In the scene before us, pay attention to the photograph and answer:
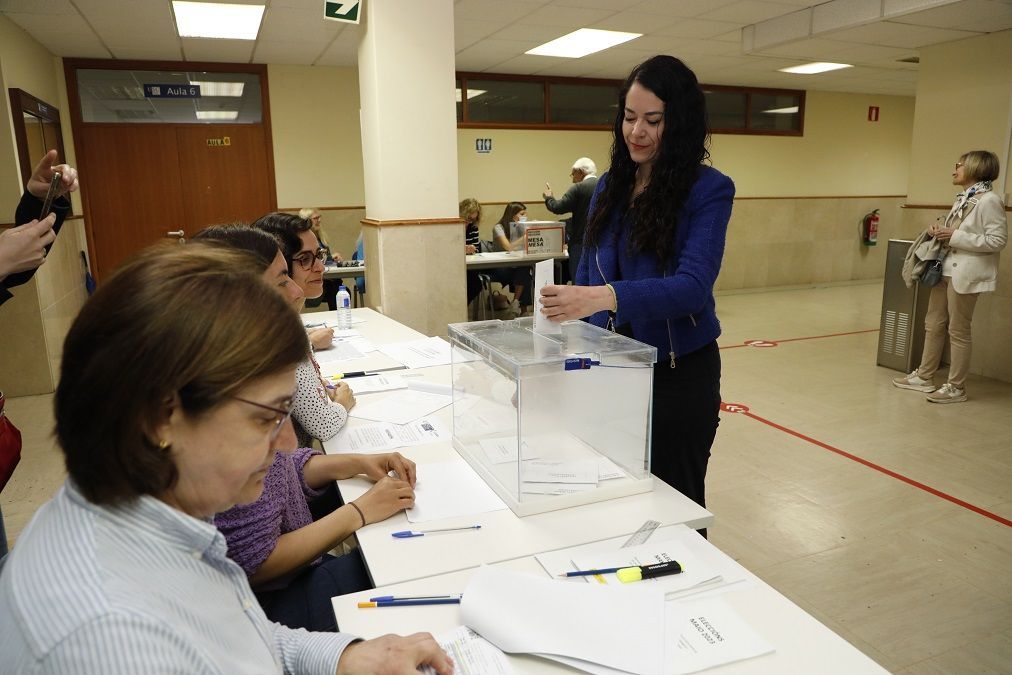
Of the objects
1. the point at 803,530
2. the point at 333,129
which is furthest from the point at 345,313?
the point at 333,129

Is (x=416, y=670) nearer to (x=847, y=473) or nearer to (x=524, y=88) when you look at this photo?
(x=847, y=473)

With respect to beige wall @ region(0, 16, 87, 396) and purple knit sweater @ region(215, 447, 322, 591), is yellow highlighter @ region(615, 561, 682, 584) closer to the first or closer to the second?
purple knit sweater @ region(215, 447, 322, 591)

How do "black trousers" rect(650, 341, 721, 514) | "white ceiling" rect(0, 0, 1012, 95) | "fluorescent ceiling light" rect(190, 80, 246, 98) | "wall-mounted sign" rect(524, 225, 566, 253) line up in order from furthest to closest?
"fluorescent ceiling light" rect(190, 80, 246, 98) → "wall-mounted sign" rect(524, 225, 566, 253) → "white ceiling" rect(0, 0, 1012, 95) → "black trousers" rect(650, 341, 721, 514)

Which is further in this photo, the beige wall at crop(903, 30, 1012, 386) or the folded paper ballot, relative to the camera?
the beige wall at crop(903, 30, 1012, 386)

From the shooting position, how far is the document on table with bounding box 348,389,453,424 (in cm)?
205

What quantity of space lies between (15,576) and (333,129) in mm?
7575

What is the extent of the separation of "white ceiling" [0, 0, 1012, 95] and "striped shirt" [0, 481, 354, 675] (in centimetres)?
438

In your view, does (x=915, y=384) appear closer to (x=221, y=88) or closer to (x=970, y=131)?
(x=970, y=131)

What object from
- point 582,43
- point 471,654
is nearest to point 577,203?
point 582,43

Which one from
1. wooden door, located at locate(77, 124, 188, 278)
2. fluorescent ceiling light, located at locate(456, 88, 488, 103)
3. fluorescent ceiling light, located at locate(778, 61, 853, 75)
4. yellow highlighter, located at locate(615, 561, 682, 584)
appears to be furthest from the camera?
fluorescent ceiling light, located at locate(456, 88, 488, 103)

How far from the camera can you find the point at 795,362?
5547 mm

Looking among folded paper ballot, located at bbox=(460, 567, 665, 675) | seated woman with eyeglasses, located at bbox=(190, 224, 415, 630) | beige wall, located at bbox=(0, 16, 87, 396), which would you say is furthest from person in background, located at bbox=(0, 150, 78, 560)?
beige wall, located at bbox=(0, 16, 87, 396)

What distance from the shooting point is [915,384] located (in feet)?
15.8

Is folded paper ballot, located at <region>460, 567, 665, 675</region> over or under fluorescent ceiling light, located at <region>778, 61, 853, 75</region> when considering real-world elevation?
under
